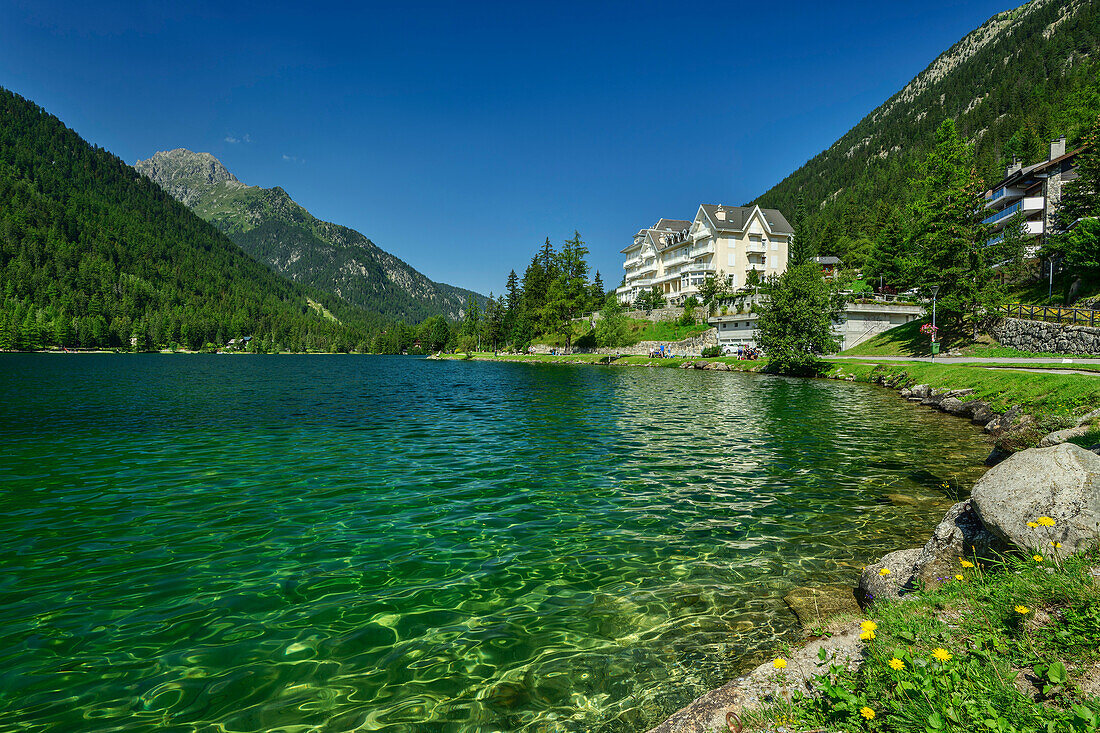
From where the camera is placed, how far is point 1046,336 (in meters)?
40.0

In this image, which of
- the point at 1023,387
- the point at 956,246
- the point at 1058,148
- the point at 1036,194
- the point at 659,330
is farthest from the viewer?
the point at 659,330

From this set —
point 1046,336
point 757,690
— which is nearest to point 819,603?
point 757,690

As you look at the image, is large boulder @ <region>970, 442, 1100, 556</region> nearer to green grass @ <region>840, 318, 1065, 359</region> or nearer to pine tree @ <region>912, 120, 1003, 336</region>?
green grass @ <region>840, 318, 1065, 359</region>

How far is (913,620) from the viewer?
488 centimetres

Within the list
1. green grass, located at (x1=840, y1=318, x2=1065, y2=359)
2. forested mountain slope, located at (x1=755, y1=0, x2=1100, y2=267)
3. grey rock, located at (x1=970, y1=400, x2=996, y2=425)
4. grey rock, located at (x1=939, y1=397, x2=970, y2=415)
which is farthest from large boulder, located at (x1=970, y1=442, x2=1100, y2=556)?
forested mountain slope, located at (x1=755, y1=0, x2=1100, y2=267)

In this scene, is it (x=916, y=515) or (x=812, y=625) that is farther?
(x=916, y=515)

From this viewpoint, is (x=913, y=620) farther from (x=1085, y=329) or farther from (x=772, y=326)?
(x=772, y=326)

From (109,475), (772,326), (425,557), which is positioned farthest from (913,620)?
(772,326)

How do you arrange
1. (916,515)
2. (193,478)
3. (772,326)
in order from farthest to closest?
(772,326) < (193,478) < (916,515)

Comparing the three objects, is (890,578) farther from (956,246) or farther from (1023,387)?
(956,246)

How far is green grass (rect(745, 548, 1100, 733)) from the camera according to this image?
11.2 feet

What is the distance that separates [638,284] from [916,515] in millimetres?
126082

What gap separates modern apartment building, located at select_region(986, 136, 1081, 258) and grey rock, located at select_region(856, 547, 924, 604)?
77390mm

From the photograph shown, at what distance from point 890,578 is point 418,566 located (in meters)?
7.58
